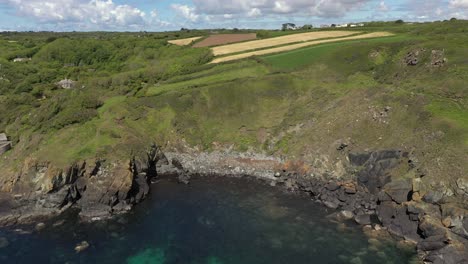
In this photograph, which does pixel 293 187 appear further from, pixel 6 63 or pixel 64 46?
pixel 64 46

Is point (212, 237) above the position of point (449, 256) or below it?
below

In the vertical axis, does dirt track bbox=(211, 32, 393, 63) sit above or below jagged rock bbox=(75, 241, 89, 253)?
above

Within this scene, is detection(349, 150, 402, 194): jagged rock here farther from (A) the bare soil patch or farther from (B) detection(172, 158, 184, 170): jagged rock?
(A) the bare soil patch

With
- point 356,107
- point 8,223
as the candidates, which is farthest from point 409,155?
point 8,223

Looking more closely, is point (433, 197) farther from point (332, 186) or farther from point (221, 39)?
point (221, 39)

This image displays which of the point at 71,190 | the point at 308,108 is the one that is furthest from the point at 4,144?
the point at 308,108

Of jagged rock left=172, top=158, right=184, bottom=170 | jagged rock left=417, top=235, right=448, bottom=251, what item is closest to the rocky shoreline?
jagged rock left=417, top=235, right=448, bottom=251
